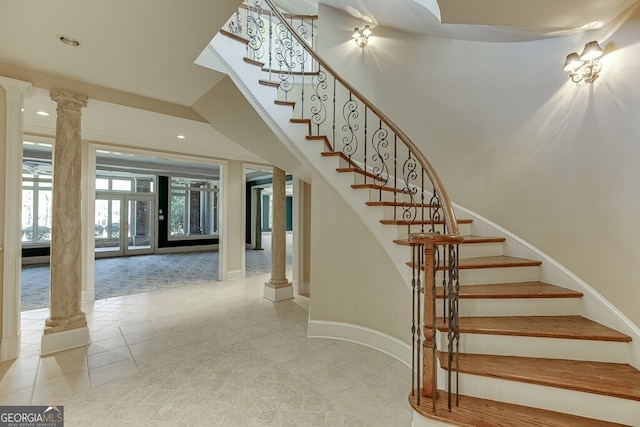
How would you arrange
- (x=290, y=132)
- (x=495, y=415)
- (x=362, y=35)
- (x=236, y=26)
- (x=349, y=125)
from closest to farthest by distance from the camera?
1. (x=495, y=415)
2. (x=290, y=132)
3. (x=236, y=26)
4. (x=349, y=125)
5. (x=362, y=35)

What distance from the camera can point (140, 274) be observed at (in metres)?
6.48

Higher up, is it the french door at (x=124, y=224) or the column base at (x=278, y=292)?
the french door at (x=124, y=224)

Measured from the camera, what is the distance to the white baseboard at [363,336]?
109 inches

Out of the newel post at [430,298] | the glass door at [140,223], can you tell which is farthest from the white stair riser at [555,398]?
the glass door at [140,223]

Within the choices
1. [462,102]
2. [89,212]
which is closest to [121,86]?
[89,212]

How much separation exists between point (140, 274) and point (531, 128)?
755 cm

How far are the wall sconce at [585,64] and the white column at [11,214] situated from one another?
484 cm

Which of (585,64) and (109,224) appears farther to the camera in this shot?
(109,224)

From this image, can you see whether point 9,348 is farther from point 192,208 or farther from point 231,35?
point 192,208

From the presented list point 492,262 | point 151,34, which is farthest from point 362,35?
point 492,262

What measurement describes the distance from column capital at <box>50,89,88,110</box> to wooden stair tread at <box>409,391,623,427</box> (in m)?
4.13

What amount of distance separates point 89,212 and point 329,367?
4.56 m

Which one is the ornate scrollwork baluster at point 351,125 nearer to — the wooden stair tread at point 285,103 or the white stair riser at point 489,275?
the wooden stair tread at point 285,103

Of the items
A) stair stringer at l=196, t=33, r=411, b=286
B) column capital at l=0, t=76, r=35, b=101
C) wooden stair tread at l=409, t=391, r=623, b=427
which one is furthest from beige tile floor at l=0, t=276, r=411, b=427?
column capital at l=0, t=76, r=35, b=101
